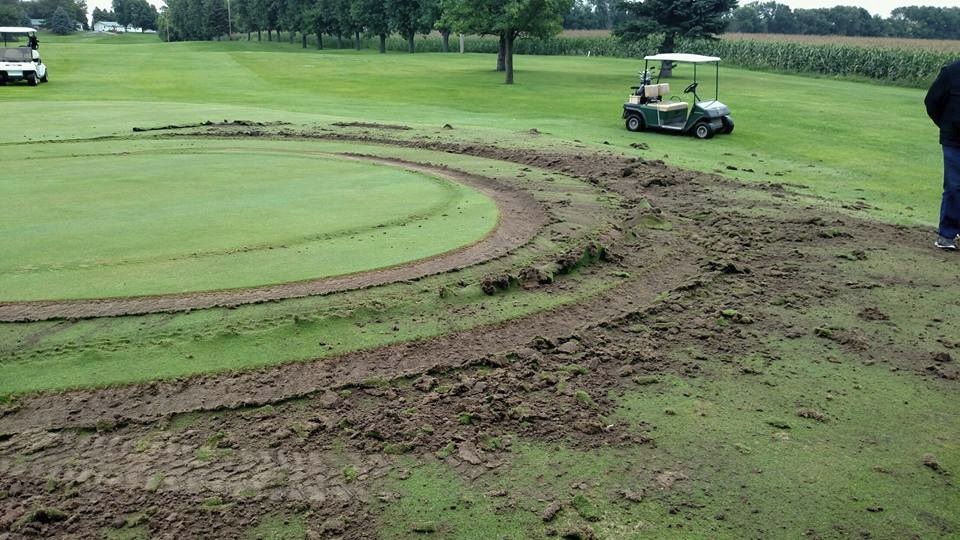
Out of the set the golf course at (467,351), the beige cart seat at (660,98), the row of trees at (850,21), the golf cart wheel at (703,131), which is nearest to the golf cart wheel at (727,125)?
the golf cart wheel at (703,131)

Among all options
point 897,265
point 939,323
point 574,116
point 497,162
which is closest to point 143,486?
point 939,323

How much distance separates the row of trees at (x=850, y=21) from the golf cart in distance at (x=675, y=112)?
274 ft

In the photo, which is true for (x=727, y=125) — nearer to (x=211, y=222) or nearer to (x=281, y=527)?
(x=211, y=222)

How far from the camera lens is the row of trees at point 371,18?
4025 centimetres

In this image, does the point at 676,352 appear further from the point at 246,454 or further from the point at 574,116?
the point at 574,116

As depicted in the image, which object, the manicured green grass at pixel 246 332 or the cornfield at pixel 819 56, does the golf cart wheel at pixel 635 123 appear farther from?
the cornfield at pixel 819 56

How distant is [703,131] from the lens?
70.9ft

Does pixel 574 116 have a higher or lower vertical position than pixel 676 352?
higher

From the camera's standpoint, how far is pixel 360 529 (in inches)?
177

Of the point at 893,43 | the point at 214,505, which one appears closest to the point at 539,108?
the point at 214,505

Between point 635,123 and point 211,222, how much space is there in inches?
588

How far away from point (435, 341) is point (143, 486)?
290cm

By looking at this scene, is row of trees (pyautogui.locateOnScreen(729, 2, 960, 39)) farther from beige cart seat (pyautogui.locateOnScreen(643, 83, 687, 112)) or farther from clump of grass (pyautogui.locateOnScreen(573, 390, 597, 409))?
clump of grass (pyautogui.locateOnScreen(573, 390, 597, 409))

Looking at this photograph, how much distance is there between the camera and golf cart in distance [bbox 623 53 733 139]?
21.5 metres
